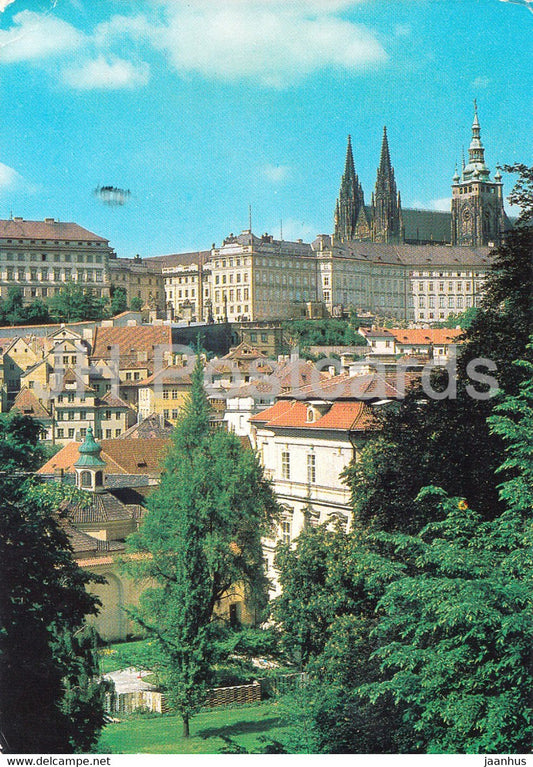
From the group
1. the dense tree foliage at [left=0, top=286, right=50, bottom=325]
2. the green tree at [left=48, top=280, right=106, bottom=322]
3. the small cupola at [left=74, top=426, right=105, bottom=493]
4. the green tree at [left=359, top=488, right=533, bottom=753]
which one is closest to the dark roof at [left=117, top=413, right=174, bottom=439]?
the dense tree foliage at [left=0, top=286, right=50, bottom=325]

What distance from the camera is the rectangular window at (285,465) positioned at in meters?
9.91

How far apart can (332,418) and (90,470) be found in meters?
2.70

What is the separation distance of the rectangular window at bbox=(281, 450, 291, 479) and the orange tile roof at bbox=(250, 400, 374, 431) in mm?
311

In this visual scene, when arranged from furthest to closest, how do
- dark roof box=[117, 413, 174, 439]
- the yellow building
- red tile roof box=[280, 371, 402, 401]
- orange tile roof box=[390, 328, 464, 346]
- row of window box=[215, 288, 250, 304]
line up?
orange tile roof box=[390, 328, 464, 346] → row of window box=[215, 288, 250, 304] → the yellow building → dark roof box=[117, 413, 174, 439] → red tile roof box=[280, 371, 402, 401]

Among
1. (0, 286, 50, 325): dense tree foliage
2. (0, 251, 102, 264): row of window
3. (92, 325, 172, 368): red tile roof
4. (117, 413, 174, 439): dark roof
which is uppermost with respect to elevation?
(0, 251, 102, 264): row of window

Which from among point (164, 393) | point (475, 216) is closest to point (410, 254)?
point (475, 216)

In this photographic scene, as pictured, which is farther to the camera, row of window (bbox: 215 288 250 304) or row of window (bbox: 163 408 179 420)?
row of window (bbox: 215 288 250 304)

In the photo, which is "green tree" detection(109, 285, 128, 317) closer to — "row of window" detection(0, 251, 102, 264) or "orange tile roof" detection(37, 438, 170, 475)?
"row of window" detection(0, 251, 102, 264)

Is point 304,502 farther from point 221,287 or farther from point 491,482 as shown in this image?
point 221,287

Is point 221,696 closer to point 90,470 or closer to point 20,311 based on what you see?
point 90,470

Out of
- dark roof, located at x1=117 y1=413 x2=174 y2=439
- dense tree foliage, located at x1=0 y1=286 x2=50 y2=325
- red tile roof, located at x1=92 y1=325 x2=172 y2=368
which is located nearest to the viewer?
dark roof, located at x1=117 y1=413 x2=174 y2=439

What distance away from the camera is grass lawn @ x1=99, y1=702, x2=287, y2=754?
6.68 metres

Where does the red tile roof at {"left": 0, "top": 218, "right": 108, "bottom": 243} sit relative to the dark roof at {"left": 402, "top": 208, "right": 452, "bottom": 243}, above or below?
below

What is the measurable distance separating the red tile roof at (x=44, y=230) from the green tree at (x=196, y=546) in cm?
215
